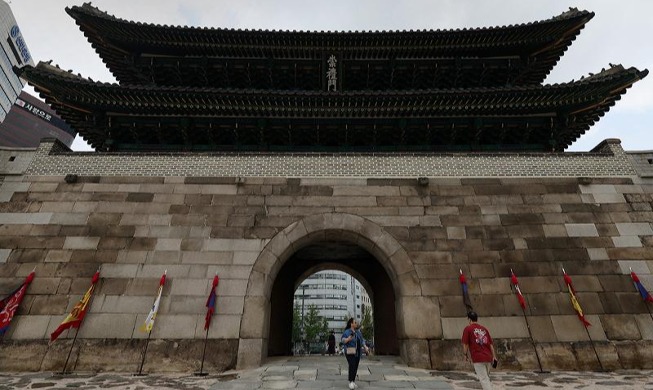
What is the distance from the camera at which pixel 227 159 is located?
1055 centimetres

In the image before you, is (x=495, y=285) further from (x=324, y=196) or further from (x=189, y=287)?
(x=189, y=287)

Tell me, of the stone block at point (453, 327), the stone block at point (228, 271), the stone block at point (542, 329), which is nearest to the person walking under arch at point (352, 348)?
the stone block at point (453, 327)

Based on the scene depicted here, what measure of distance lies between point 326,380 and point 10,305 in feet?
27.3

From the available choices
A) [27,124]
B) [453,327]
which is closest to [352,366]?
[453,327]

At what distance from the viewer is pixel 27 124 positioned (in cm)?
6881

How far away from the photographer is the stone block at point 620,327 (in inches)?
317

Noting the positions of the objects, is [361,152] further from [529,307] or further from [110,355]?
[110,355]

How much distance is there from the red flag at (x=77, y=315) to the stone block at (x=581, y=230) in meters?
13.7

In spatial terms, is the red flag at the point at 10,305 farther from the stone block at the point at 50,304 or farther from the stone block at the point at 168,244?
the stone block at the point at 168,244

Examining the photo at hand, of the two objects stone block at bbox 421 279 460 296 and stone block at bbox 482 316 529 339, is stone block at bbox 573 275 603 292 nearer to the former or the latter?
stone block at bbox 482 316 529 339

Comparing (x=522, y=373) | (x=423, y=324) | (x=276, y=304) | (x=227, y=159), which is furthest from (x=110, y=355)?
(x=522, y=373)

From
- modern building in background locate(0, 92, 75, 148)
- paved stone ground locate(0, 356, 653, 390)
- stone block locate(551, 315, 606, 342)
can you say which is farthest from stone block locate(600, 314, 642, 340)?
modern building in background locate(0, 92, 75, 148)

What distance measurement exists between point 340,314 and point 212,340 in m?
65.6

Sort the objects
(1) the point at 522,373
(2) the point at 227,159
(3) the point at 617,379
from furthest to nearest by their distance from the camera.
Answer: (2) the point at 227,159, (1) the point at 522,373, (3) the point at 617,379
